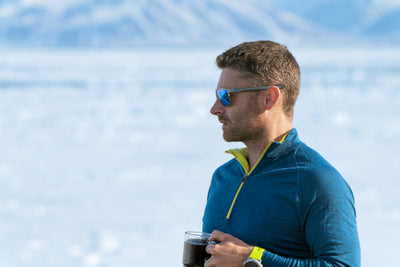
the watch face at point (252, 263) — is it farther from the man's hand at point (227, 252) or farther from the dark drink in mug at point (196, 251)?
the dark drink in mug at point (196, 251)

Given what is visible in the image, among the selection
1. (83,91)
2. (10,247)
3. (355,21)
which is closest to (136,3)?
(355,21)

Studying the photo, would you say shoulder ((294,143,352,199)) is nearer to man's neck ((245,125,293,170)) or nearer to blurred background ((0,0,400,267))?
man's neck ((245,125,293,170))

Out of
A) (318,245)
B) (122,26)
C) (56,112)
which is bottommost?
(318,245)

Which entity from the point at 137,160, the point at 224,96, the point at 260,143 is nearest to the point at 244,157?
the point at 260,143

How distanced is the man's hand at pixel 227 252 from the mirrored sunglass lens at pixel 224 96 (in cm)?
37

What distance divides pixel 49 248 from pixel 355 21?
6532 inches

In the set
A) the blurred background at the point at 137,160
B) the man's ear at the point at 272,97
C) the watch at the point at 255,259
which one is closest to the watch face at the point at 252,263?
the watch at the point at 255,259

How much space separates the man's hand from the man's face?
0.97 feet

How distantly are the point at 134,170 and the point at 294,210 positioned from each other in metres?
8.58

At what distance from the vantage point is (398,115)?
16.3 m

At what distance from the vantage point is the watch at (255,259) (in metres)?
1.65

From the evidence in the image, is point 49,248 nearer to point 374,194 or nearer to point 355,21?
point 374,194

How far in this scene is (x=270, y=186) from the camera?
1.75 m

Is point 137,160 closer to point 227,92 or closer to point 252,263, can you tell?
point 227,92
